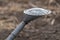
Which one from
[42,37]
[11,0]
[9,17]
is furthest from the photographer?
[11,0]

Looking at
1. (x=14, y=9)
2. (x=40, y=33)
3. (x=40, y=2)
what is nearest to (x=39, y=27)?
(x=40, y=33)

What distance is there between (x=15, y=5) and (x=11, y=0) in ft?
1.29

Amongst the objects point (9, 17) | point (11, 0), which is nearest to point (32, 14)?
point (9, 17)

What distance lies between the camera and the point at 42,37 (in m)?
3.20

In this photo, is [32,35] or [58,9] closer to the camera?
[32,35]

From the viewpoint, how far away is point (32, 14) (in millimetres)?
2020

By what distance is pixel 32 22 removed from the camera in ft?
12.2

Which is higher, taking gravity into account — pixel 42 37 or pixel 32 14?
pixel 32 14

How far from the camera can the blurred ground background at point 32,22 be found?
3.25 metres

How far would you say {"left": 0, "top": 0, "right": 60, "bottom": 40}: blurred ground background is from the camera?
3.25 metres

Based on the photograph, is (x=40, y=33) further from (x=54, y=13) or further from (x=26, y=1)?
(x=26, y=1)

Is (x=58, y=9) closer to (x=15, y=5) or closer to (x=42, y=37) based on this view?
(x=15, y=5)

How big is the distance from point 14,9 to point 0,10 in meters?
0.28

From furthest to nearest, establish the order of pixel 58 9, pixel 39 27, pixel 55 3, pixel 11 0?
pixel 11 0 < pixel 55 3 < pixel 58 9 < pixel 39 27
